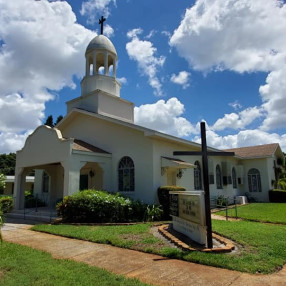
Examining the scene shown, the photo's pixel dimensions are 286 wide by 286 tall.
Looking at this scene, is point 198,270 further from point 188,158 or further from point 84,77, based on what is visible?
point 84,77

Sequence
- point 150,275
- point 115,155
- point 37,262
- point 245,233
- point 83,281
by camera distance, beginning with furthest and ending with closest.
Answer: point 115,155 < point 245,233 < point 37,262 < point 150,275 < point 83,281

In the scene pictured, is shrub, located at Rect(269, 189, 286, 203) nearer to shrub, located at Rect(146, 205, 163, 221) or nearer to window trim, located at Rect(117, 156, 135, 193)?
window trim, located at Rect(117, 156, 135, 193)

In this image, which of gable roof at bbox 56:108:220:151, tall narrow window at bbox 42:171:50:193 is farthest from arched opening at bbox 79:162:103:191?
tall narrow window at bbox 42:171:50:193

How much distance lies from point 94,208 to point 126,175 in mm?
3883

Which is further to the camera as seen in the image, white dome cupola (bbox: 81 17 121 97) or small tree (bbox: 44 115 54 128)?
small tree (bbox: 44 115 54 128)

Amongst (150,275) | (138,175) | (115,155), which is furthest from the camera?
(115,155)

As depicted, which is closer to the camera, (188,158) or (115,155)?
(115,155)

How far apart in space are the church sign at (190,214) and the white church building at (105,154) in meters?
4.85

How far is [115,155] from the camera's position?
594 inches

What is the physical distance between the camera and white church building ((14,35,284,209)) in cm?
1362

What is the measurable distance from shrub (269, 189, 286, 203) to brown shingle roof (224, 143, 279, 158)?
10.4ft

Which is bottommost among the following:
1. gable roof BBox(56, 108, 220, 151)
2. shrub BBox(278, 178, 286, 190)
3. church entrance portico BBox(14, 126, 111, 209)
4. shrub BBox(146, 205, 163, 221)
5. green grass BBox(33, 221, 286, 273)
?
green grass BBox(33, 221, 286, 273)

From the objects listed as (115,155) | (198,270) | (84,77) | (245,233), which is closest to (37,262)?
(198,270)

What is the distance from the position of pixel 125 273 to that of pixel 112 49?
17.0 metres
